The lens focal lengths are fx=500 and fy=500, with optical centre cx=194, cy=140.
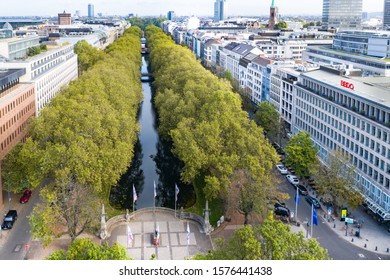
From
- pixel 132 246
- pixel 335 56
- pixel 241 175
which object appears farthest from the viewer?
pixel 335 56

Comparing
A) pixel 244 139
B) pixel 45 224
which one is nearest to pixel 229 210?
pixel 244 139

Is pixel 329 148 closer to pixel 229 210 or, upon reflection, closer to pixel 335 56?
pixel 229 210

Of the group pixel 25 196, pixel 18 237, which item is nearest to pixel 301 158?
pixel 25 196

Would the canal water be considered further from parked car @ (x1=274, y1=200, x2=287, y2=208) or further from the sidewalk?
the sidewalk

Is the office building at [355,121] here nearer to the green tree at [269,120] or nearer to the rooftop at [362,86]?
the rooftop at [362,86]

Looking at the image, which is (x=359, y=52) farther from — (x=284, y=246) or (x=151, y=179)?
(x=284, y=246)

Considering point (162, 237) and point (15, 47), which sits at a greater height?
point (15, 47)
